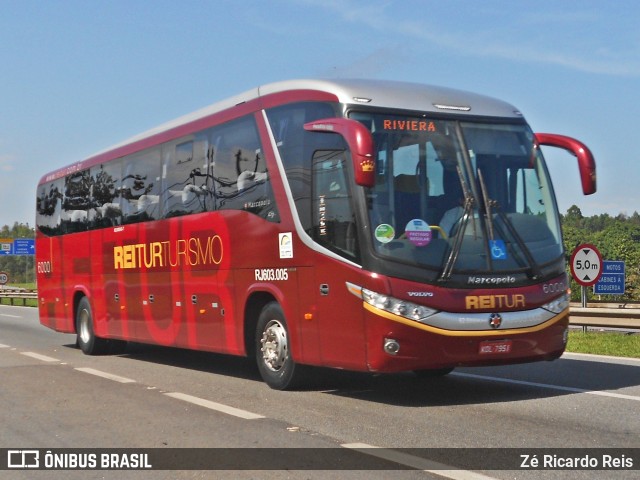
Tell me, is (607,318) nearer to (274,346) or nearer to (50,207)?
(274,346)

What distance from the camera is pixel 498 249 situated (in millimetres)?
10008

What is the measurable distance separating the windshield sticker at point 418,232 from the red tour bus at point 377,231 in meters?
0.01

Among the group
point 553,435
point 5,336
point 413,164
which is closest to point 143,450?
point 553,435

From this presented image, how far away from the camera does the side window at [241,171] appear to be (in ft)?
38.2

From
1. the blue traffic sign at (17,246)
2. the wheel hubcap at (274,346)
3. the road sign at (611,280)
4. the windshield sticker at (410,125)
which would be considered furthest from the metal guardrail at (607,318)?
the blue traffic sign at (17,246)

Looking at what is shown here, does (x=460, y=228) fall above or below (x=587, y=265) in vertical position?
above

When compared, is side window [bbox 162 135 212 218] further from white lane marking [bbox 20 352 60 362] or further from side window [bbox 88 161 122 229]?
white lane marking [bbox 20 352 60 362]

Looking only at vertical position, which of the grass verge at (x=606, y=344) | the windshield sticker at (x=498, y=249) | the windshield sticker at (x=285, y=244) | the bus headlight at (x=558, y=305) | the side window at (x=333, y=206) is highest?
the side window at (x=333, y=206)

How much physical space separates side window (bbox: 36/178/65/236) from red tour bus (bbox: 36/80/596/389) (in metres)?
7.25

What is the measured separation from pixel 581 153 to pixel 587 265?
347 inches

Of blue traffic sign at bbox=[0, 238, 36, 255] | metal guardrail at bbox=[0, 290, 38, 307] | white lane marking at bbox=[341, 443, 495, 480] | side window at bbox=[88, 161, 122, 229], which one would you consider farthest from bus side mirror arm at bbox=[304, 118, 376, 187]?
blue traffic sign at bbox=[0, 238, 36, 255]

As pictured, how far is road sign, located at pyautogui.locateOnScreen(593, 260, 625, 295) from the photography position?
69.4 feet

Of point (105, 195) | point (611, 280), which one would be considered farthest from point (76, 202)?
point (611, 280)

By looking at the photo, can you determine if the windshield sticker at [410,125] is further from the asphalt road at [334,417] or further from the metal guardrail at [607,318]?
the metal guardrail at [607,318]
